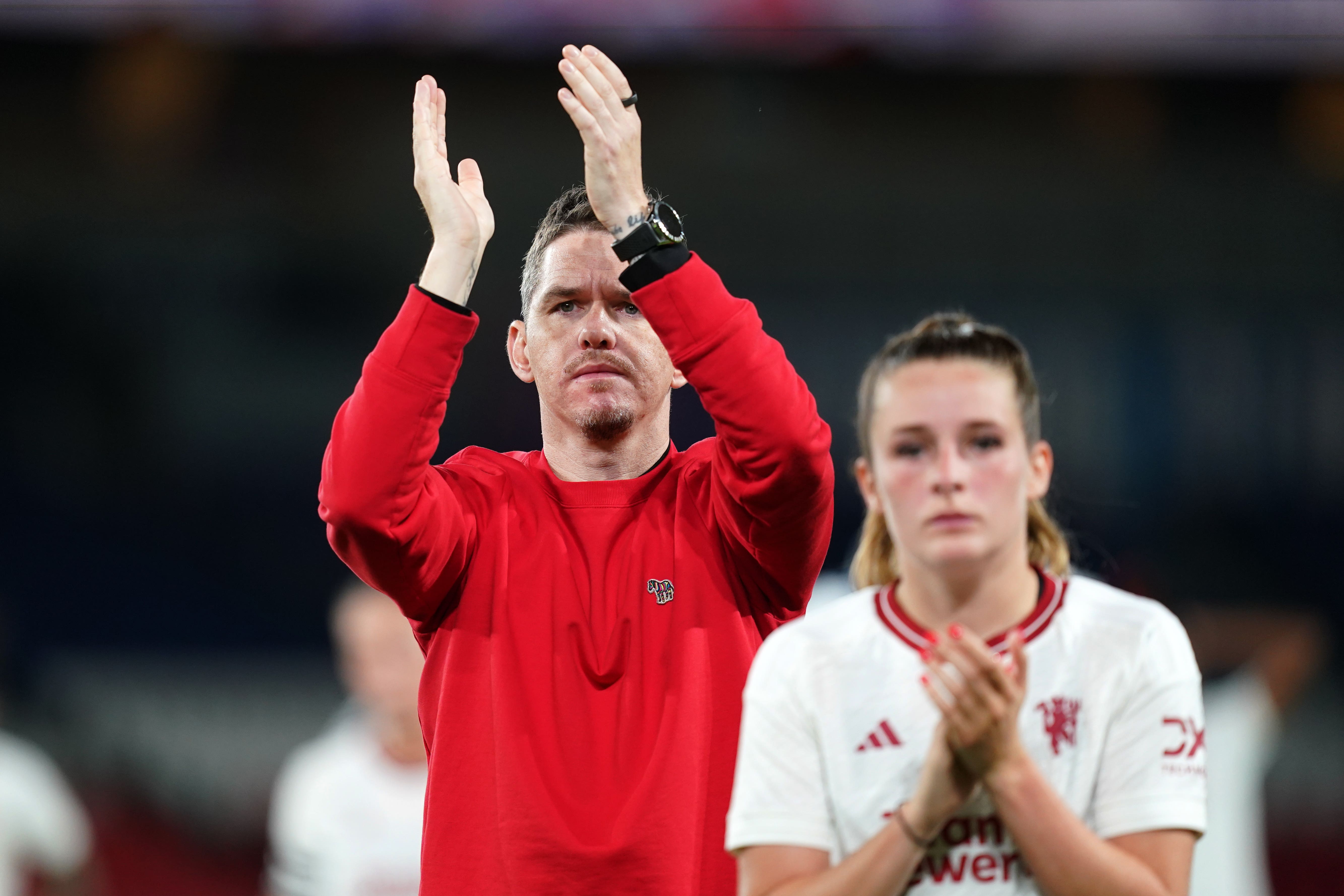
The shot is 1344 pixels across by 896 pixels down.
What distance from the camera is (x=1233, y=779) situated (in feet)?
14.3

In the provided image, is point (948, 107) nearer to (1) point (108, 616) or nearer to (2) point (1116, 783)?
(1) point (108, 616)

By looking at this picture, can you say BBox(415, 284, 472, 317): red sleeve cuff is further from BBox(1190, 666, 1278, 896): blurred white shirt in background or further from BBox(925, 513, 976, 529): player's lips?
BBox(1190, 666, 1278, 896): blurred white shirt in background

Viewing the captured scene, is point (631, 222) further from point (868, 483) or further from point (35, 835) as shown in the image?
point (35, 835)

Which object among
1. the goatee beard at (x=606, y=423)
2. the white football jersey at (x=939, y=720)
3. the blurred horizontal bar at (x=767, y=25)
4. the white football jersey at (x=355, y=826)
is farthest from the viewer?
the blurred horizontal bar at (x=767, y=25)

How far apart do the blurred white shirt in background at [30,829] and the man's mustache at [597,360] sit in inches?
152

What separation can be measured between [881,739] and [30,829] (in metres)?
4.51

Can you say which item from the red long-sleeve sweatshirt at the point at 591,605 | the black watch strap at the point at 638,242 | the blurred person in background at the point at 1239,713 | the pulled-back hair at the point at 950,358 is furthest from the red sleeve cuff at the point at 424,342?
the blurred person in background at the point at 1239,713

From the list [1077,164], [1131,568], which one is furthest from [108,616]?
[1077,164]

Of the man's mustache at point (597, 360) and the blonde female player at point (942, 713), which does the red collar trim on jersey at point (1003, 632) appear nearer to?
the blonde female player at point (942, 713)

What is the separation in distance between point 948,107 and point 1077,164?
890 mm

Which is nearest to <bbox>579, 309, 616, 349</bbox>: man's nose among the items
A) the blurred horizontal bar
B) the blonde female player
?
the blonde female player

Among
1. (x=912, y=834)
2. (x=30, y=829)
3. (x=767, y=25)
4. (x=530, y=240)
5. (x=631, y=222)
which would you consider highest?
(x=767, y=25)

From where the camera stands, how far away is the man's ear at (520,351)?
8.73ft

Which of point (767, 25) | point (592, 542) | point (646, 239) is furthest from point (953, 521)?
point (767, 25)
